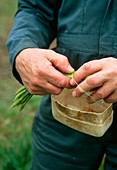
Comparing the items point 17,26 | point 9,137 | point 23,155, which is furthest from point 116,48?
point 9,137

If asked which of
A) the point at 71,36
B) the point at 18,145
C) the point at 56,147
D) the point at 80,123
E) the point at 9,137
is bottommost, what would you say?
the point at 9,137

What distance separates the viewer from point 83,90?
112 centimetres

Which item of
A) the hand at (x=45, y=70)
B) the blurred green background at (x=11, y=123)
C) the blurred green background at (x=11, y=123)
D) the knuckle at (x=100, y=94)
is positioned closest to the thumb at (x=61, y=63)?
the hand at (x=45, y=70)

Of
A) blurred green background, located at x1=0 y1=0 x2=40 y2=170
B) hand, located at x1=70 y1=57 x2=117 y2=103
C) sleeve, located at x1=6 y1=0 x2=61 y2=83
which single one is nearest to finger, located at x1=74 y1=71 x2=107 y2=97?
hand, located at x1=70 y1=57 x2=117 y2=103

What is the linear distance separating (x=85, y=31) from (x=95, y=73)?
0.28 m

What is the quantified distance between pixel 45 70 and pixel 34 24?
33 cm

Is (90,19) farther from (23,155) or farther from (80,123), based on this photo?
(23,155)

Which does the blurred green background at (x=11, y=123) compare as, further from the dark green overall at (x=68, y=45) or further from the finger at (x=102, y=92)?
the finger at (x=102, y=92)

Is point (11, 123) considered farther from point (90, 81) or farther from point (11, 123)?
point (90, 81)

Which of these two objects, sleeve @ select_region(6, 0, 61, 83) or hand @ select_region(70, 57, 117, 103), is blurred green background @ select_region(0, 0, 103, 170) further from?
hand @ select_region(70, 57, 117, 103)

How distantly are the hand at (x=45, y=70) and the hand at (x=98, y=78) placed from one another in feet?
0.17

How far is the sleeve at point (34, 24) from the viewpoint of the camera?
4.55 feet

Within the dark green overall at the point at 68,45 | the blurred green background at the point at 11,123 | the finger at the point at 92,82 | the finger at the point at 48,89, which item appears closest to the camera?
the finger at the point at 92,82

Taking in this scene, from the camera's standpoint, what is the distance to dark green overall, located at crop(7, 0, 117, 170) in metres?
1.29
